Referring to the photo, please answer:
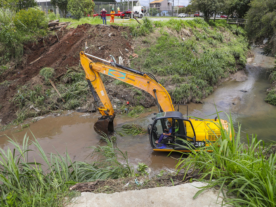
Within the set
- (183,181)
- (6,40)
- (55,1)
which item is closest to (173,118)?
(183,181)

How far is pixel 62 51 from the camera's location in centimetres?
1531

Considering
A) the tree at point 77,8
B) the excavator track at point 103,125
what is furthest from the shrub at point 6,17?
the excavator track at point 103,125

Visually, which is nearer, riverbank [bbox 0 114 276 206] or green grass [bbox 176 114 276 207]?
green grass [bbox 176 114 276 207]

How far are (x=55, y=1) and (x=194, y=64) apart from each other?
766 inches

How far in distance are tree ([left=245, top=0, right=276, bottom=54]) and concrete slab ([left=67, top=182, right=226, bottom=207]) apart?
48.7 feet

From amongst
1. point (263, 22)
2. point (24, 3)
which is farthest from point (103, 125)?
point (24, 3)

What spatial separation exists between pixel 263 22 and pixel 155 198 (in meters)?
16.6

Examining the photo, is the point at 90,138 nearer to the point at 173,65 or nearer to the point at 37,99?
the point at 37,99

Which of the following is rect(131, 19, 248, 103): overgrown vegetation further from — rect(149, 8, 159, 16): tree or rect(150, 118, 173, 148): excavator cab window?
rect(149, 8, 159, 16): tree

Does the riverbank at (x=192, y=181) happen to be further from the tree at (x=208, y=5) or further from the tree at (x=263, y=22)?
the tree at (x=208, y=5)

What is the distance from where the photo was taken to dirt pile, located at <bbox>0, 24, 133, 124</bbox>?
13305mm

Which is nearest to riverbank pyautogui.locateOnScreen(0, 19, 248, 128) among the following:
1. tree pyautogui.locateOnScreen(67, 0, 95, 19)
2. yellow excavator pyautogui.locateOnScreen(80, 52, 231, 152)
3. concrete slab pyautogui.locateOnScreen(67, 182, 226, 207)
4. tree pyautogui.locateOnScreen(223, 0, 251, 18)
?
yellow excavator pyautogui.locateOnScreen(80, 52, 231, 152)

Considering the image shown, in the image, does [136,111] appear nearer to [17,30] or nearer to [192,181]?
[192,181]

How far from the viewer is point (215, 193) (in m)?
3.36
